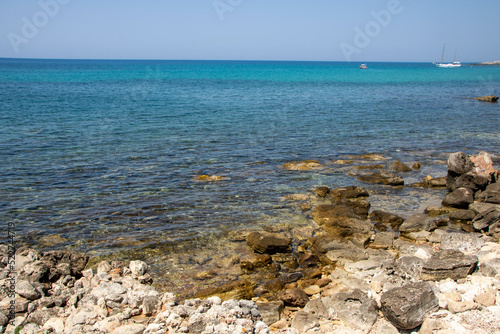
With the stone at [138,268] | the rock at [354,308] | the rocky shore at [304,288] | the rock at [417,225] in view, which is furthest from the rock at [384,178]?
the stone at [138,268]

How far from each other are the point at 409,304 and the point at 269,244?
5342mm

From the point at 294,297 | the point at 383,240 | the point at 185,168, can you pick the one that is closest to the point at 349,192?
the point at 383,240

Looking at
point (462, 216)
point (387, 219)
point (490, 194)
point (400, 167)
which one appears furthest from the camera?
point (400, 167)

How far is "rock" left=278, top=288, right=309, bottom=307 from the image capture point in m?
10.5

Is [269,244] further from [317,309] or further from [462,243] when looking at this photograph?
[462,243]

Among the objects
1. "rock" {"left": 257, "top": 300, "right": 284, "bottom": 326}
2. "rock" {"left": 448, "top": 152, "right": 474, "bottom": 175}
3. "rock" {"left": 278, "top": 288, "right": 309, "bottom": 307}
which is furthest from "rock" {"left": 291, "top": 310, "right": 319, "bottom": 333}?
"rock" {"left": 448, "top": 152, "right": 474, "bottom": 175}

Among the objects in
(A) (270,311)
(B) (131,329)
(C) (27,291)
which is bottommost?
(A) (270,311)

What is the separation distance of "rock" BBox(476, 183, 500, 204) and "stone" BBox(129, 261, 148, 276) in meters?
15.4

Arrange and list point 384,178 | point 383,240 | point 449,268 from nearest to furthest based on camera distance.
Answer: point 449,268
point 383,240
point 384,178

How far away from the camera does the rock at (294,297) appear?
10.5 metres

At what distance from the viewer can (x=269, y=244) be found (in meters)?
13.5

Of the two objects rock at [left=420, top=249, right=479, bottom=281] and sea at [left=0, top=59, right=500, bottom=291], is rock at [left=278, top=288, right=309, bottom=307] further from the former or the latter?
rock at [left=420, top=249, right=479, bottom=281]

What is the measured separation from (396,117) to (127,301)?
38225mm

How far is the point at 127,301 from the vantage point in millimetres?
10180
